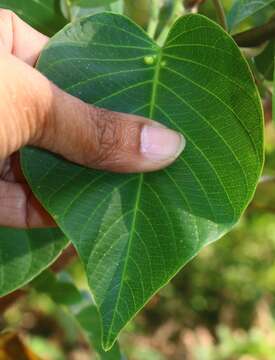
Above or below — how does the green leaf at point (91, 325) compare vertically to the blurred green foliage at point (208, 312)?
above

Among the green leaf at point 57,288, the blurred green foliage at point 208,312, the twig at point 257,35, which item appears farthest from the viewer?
the blurred green foliage at point 208,312

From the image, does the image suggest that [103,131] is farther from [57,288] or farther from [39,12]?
[57,288]

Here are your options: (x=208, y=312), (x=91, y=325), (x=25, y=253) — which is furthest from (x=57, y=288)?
(x=208, y=312)

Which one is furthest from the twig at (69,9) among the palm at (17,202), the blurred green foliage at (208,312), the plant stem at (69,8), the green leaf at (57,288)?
the blurred green foliage at (208,312)

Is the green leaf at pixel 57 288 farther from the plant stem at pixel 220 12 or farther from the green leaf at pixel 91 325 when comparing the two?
the plant stem at pixel 220 12

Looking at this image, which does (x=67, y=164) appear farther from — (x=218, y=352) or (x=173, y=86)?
(x=218, y=352)

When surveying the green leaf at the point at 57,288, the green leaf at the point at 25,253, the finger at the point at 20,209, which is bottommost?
the green leaf at the point at 57,288
